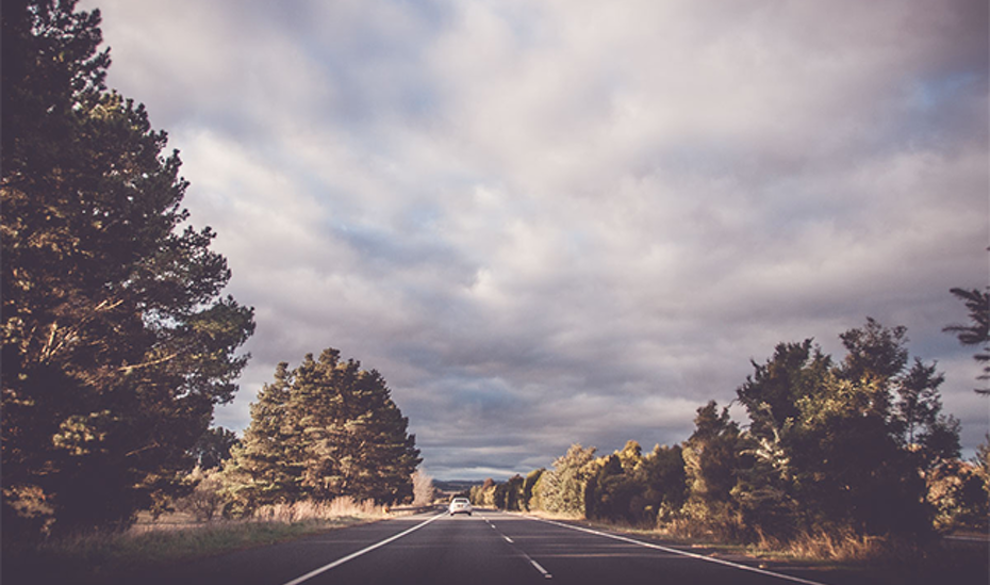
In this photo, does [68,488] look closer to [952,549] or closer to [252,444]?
[952,549]

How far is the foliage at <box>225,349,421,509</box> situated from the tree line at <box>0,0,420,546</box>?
24002 mm

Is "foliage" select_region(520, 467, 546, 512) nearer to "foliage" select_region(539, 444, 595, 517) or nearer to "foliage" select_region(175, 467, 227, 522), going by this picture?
"foliage" select_region(539, 444, 595, 517)

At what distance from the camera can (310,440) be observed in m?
45.5

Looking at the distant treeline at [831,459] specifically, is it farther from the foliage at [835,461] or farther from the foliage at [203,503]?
the foliage at [203,503]

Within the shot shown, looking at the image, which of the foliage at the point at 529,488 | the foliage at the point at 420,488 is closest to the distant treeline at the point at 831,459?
the foliage at the point at 529,488

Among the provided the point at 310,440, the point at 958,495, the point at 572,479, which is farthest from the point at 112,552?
the point at 572,479

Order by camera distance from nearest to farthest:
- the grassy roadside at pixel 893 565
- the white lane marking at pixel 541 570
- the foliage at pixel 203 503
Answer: the grassy roadside at pixel 893 565 → the white lane marking at pixel 541 570 → the foliage at pixel 203 503

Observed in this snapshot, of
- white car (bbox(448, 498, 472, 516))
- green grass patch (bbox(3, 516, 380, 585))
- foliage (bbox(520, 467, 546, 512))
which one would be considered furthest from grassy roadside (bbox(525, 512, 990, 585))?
foliage (bbox(520, 467, 546, 512))

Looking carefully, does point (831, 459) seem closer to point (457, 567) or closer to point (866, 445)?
point (866, 445)

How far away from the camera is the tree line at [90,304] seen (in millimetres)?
11922

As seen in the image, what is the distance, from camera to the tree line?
1192 cm

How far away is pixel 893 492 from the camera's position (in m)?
14.5

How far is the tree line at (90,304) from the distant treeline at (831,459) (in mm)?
17775

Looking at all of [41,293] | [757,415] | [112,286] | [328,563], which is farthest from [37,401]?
[757,415]
